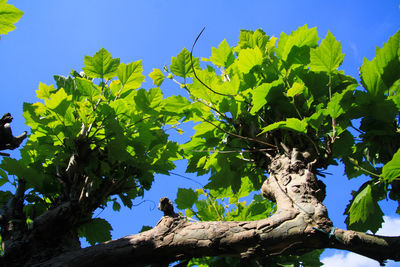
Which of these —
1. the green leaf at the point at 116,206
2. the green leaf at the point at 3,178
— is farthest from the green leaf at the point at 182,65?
the green leaf at the point at 3,178

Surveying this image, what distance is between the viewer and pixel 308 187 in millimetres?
1725

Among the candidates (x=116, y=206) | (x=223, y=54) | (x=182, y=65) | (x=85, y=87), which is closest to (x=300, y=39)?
(x=223, y=54)

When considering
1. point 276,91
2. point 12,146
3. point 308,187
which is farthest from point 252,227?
point 12,146

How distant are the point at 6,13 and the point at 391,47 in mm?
2041

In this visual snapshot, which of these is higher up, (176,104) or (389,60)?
(176,104)

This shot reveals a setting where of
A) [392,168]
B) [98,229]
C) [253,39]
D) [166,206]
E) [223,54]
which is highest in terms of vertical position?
[253,39]

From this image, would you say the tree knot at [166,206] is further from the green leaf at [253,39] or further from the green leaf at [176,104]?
the green leaf at [253,39]

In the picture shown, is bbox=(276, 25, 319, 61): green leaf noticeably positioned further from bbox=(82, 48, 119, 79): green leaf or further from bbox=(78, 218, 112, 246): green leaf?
bbox=(78, 218, 112, 246): green leaf

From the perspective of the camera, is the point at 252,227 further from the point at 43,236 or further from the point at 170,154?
the point at 43,236

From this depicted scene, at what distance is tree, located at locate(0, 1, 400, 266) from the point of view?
1541 millimetres

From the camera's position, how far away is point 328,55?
1.90 m

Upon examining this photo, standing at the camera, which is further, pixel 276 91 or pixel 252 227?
pixel 276 91

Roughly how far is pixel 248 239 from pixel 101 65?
5.64 ft

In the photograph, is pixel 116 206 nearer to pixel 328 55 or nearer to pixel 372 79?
pixel 328 55
